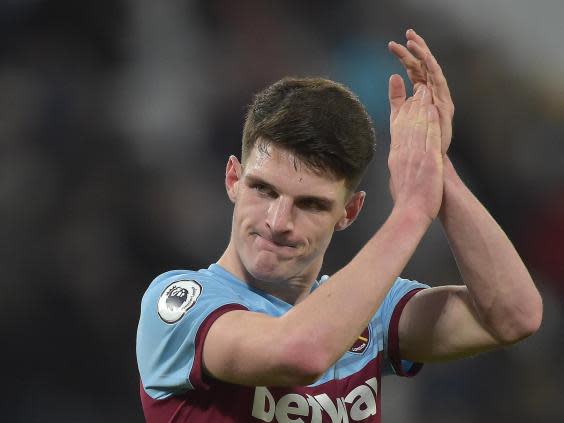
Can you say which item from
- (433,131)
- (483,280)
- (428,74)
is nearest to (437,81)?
(428,74)

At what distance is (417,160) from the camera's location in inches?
92.9

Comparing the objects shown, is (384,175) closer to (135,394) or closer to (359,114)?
(135,394)

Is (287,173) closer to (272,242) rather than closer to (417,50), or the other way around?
(272,242)

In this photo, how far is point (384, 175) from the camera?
5035 mm

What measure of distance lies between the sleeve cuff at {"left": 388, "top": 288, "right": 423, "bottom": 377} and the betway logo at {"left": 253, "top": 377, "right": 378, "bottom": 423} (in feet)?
0.48

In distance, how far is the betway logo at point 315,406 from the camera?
7.98 feet

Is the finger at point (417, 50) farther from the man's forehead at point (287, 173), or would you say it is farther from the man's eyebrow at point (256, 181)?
the man's eyebrow at point (256, 181)

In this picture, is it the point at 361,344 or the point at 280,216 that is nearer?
the point at 280,216

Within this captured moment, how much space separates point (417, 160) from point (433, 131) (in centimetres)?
11

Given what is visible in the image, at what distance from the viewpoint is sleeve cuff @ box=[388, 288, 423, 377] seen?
2.77 m

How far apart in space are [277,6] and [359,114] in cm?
293

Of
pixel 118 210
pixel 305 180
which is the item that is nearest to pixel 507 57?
pixel 118 210

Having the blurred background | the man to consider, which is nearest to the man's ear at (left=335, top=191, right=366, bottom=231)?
the man

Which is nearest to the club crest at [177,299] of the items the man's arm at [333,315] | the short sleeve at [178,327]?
the short sleeve at [178,327]
